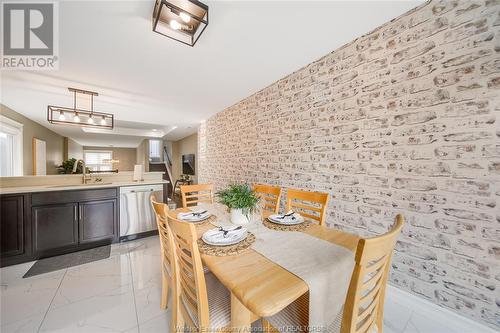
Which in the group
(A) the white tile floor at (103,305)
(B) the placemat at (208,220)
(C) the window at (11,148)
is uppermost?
(C) the window at (11,148)

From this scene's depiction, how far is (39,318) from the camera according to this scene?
4.92 feet

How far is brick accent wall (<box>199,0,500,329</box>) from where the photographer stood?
1.25 m

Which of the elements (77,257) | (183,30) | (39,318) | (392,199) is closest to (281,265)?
(392,199)

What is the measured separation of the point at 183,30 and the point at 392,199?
231cm

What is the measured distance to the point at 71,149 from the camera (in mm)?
8516

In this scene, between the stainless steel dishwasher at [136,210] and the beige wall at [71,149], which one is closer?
the stainless steel dishwasher at [136,210]

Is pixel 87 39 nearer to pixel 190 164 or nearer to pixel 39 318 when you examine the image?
pixel 39 318

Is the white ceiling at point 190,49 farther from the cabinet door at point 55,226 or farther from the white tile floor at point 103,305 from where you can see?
the white tile floor at point 103,305

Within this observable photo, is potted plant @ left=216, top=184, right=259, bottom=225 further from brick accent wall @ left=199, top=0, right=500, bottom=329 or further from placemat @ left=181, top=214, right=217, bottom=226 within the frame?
brick accent wall @ left=199, top=0, right=500, bottom=329

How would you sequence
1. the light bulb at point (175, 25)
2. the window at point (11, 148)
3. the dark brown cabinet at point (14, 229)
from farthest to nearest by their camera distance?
1. the window at point (11, 148)
2. the dark brown cabinet at point (14, 229)
3. the light bulb at point (175, 25)

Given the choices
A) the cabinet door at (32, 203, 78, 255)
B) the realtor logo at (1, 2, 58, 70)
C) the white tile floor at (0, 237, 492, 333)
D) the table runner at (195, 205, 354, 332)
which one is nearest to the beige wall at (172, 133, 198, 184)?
the cabinet door at (32, 203, 78, 255)

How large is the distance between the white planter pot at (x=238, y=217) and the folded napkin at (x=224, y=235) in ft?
0.64

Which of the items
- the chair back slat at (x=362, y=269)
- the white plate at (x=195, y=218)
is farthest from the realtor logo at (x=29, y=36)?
the chair back slat at (x=362, y=269)

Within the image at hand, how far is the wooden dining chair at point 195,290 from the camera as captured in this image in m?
0.86
